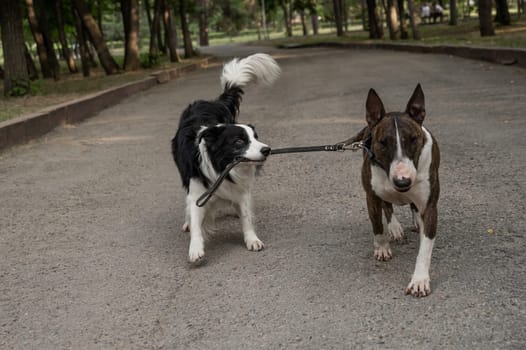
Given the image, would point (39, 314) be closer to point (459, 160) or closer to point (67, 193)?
point (67, 193)

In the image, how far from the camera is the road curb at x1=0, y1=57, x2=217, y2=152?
9.94 metres

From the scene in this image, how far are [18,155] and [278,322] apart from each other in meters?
6.84

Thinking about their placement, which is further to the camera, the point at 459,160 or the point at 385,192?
the point at 459,160

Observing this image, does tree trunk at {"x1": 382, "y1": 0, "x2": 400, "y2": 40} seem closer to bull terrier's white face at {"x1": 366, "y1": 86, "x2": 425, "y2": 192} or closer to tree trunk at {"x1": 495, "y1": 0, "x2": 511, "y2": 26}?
tree trunk at {"x1": 495, "y1": 0, "x2": 511, "y2": 26}

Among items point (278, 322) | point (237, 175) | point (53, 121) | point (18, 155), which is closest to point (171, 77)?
point (53, 121)

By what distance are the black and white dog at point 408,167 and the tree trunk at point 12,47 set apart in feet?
40.8

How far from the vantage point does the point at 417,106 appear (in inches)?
151

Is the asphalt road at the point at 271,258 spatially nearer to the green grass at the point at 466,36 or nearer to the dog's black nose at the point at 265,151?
the dog's black nose at the point at 265,151

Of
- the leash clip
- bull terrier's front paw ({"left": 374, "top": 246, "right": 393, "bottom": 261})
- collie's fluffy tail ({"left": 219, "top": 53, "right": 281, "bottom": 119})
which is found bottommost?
Answer: bull terrier's front paw ({"left": 374, "top": 246, "right": 393, "bottom": 261})

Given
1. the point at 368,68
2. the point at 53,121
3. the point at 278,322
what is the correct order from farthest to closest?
the point at 368,68 → the point at 53,121 → the point at 278,322

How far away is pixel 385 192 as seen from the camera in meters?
3.87

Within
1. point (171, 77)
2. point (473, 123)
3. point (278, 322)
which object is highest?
point (171, 77)

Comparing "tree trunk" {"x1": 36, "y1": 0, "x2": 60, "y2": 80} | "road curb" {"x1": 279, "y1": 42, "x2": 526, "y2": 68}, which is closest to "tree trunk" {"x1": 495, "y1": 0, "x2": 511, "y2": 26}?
"road curb" {"x1": 279, "y1": 42, "x2": 526, "y2": 68}

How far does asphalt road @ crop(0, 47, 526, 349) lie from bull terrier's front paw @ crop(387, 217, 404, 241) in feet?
0.24
